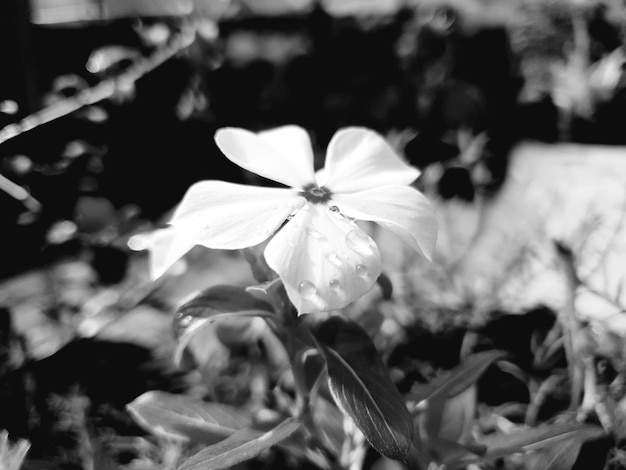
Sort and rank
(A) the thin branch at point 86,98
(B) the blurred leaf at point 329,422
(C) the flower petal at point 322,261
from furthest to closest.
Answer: (A) the thin branch at point 86,98 < (B) the blurred leaf at point 329,422 < (C) the flower petal at point 322,261

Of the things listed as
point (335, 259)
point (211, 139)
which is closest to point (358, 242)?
point (335, 259)

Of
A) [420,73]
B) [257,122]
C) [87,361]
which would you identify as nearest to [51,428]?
[87,361]

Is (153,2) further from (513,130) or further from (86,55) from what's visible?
(513,130)

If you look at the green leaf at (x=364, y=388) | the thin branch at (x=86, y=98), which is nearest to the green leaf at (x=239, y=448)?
the green leaf at (x=364, y=388)

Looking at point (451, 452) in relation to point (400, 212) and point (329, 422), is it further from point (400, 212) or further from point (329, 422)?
point (400, 212)

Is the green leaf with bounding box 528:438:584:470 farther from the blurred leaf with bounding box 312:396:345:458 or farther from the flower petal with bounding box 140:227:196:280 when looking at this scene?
the flower petal with bounding box 140:227:196:280

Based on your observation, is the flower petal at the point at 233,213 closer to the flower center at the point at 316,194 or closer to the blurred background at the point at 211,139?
the flower center at the point at 316,194
